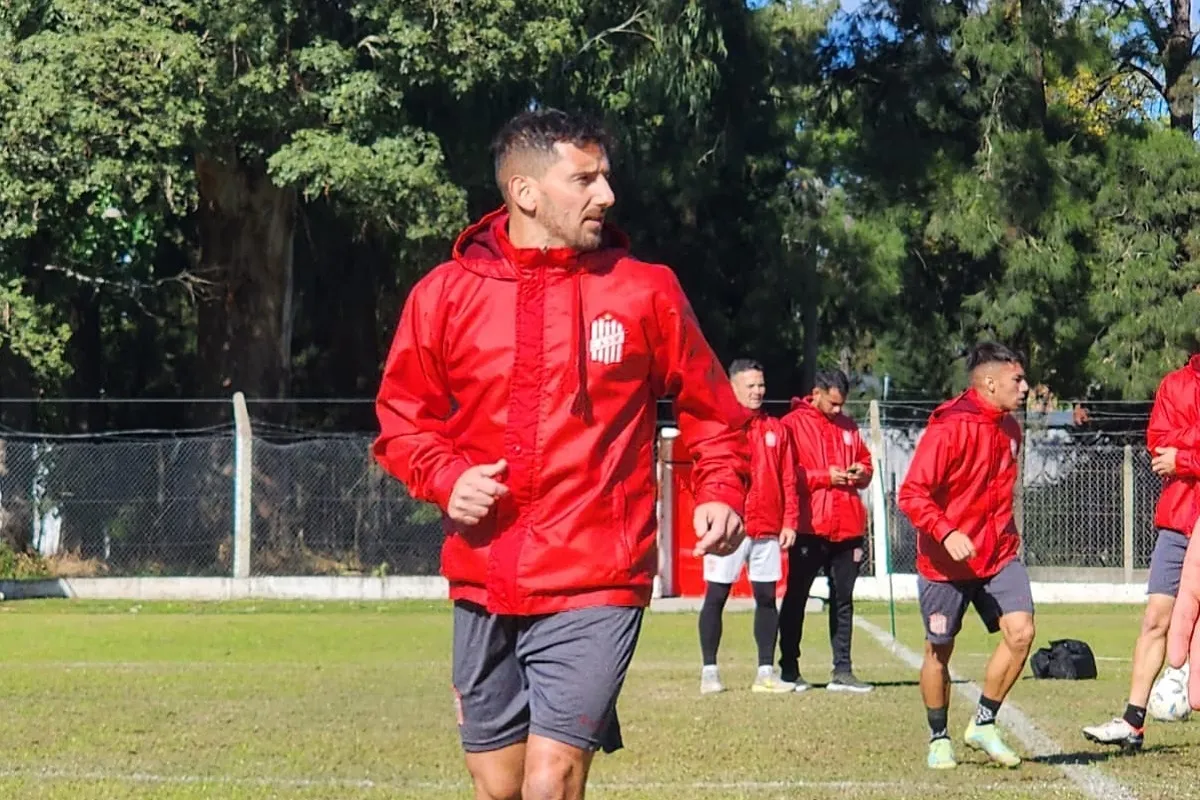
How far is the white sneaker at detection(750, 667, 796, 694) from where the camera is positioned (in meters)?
12.7

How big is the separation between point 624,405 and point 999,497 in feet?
15.1

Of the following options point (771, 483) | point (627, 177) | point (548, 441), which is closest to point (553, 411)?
point (548, 441)

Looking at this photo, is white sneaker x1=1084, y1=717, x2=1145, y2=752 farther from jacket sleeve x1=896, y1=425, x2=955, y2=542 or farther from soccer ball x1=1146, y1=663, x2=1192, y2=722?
jacket sleeve x1=896, y1=425, x2=955, y2=542

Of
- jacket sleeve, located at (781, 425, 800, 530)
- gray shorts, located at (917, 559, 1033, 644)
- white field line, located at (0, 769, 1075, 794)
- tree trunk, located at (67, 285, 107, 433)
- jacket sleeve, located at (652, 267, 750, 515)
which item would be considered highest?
tree trunk, located at (67, 285, 107, 433)

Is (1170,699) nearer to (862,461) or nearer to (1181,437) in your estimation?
(1181,437)

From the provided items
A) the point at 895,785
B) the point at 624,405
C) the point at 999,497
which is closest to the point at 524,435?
the point at 624,405

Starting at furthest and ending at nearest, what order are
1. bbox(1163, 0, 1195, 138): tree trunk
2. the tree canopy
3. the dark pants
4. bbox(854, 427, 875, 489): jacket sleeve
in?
bbox(1163, 0, 1195, 138): tree trunk → the tree canopy → the dark pants → bbox(854, 427, 875, 489): jacket sleeve

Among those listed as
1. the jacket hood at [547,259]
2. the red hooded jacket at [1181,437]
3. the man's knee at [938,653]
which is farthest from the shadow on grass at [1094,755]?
the jacket hood at [547,259]

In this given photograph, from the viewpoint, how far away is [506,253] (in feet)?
16.1

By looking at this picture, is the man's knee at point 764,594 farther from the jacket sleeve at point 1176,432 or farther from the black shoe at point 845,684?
the jacket sleeve at point 1176,432

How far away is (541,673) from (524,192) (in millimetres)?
1152

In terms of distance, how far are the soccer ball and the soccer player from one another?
257 cm

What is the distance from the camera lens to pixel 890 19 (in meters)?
35.3

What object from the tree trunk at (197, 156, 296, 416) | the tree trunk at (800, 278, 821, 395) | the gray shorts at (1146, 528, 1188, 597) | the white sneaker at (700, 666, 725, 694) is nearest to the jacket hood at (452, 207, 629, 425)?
the gray shorts at (1146, 528, 1188, 597)
